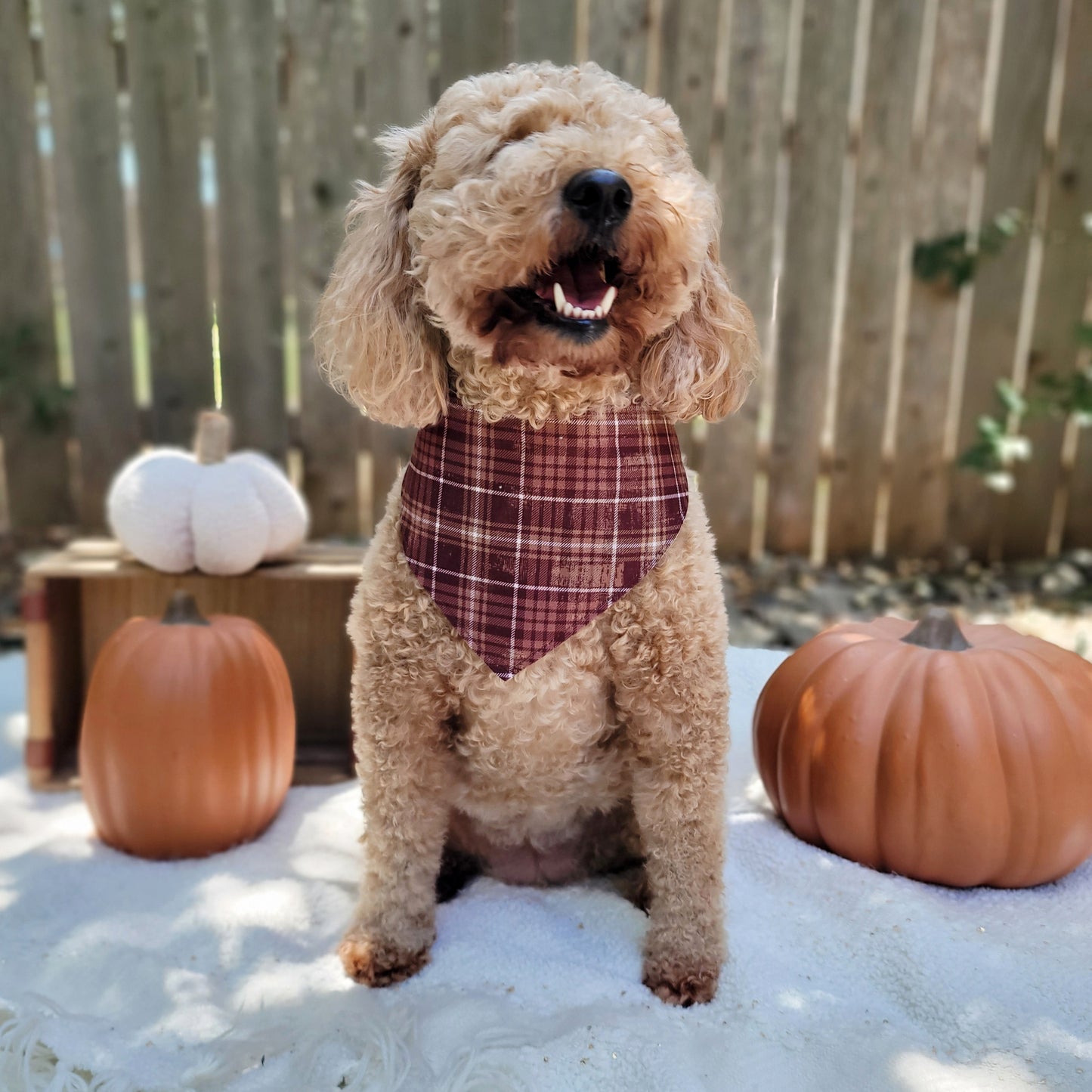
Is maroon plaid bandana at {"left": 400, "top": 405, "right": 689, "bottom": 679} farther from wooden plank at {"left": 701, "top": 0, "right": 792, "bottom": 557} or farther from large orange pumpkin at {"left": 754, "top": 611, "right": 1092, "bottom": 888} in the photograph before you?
wooden plank at {"left": 701, "top": 0, "right": 792, "bottom": 557}

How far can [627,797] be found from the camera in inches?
69.6

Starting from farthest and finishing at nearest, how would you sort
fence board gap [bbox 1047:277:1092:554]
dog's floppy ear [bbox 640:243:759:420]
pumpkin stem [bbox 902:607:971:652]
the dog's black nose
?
fence board gap [bbox 1047:277:1092:554] → pumpkin stem [bbox 902:607:971:652] → dog's floppy ear [bbox 640:243:759:420] → the dog's black nose

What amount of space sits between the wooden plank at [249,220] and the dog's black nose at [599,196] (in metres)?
2.34

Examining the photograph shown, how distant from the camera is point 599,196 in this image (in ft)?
4.22

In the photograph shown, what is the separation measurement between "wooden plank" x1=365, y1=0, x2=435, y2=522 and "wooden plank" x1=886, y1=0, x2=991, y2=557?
1.72m

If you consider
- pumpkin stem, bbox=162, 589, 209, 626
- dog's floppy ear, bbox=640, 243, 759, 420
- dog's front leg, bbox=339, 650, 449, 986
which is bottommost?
dog's front leg, bbox=339, 650, 449, 986

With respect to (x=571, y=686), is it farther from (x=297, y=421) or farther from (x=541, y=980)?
(x=297, y=421)

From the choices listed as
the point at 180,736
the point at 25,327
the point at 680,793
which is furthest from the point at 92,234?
the point at 680,793

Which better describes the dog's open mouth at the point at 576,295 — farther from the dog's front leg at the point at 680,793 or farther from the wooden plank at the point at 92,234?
the wooden plank at the point at 92,234

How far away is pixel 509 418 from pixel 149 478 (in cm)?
110

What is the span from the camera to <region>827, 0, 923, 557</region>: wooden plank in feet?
11.7

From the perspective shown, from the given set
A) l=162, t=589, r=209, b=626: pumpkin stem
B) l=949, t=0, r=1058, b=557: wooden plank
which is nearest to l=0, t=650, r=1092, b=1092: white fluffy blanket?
l=162, t=589, r=209, b=626: pumpkin stem

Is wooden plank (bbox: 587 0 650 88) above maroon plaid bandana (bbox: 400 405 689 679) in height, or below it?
above

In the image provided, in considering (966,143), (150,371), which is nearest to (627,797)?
(150,371)
